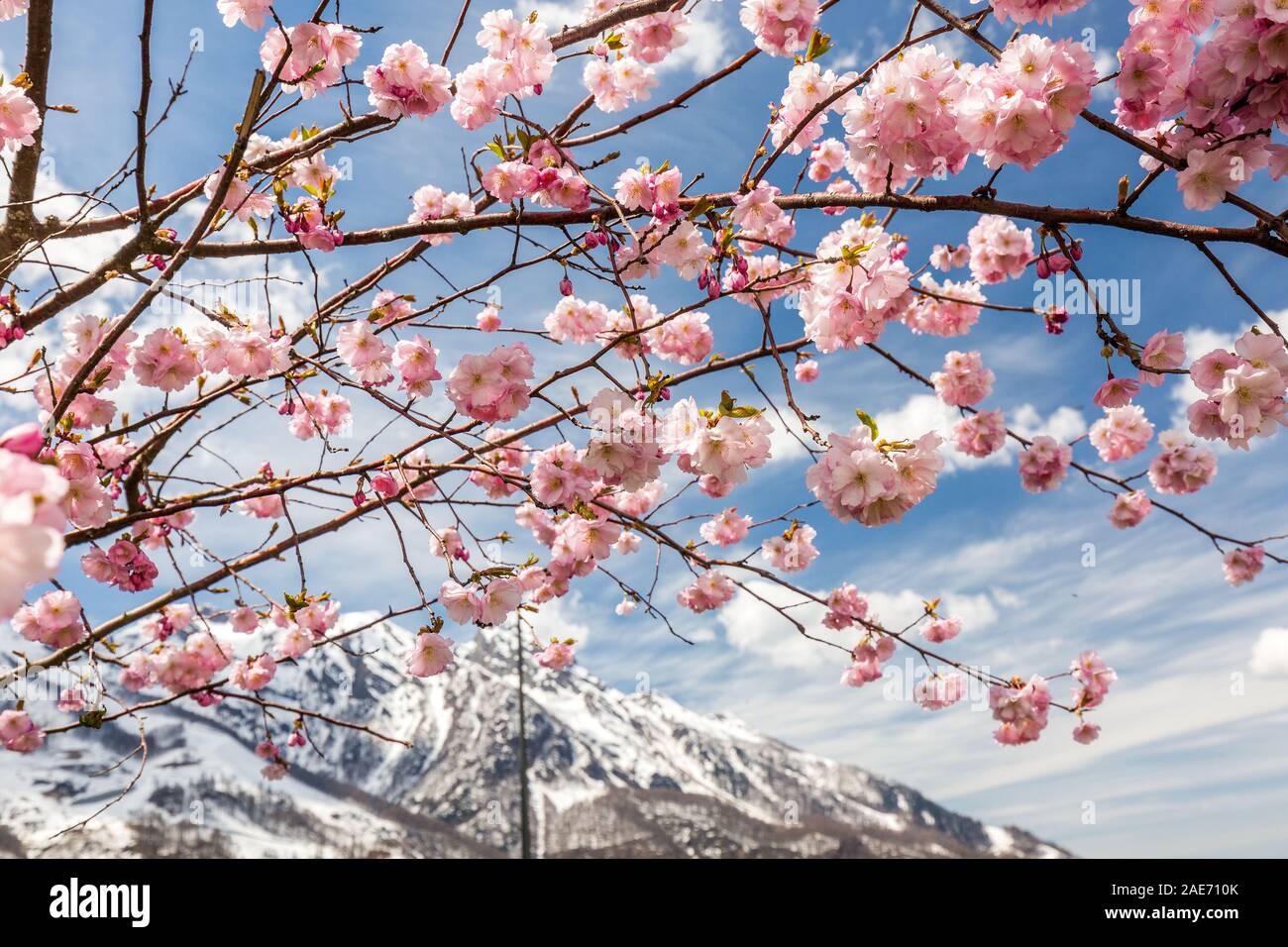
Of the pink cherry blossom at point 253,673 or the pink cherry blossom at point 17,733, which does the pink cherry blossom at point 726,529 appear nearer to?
the pink cherry blossom at point 253,673

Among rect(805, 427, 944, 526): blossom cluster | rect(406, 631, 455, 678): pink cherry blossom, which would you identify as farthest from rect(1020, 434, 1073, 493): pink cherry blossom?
rect(406, 631, 455, 678): pink cherry blossom

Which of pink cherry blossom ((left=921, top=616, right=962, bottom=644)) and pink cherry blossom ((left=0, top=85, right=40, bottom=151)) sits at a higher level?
pink cherry blossom ((left=0, top=85, right=40, bottom=151))

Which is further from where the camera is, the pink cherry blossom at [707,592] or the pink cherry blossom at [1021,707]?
the pink cherry blossom at [1021,707]

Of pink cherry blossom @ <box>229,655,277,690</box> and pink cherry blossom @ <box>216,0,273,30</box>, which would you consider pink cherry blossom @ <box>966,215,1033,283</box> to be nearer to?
pink cherry blossom @ <box>216,0,273,30</box>

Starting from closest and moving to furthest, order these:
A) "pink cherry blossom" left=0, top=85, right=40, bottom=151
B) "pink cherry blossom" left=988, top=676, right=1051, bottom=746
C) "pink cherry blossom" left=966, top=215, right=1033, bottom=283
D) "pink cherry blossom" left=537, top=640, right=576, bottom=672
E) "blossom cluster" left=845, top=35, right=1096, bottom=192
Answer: "blossom cluster" left=845, top=35, right=1096, bottom=192 → "pink cherry blossom" left=0, top=85, right=40, bottom=151 → "pink cherry blossom" left=966, top=215, right=1033, bottom=283 → "pink cherry blossom" left=537, top=640, right=576, bottom=672 → "pink cherry blossom" left=988, top=676, right=1051, bottom=746

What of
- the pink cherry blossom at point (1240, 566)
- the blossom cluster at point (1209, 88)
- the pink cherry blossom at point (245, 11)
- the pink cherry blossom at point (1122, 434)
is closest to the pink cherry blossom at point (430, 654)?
the pink cherry blossom at point (245, 11)

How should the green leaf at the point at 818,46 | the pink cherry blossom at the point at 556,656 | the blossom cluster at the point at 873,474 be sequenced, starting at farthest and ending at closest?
the pink cherry blossom at the point at 556,656 < the green leaf at the point at 818,46 < the blossom cluster at the point at 873,474

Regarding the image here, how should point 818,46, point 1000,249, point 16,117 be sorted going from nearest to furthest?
point 818,46, point 16,117, point 1000,249

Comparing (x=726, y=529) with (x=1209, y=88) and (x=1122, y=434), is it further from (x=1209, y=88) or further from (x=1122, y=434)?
(x=1209, y=88)

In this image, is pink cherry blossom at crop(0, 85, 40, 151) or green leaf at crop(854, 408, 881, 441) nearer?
green leaf at crop(854, 408, 881, 441)

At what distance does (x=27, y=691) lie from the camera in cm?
446

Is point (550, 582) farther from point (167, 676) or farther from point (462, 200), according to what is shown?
point (167, 676)

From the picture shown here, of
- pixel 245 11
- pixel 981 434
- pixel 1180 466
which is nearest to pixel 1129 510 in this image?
pixel 1180 466
